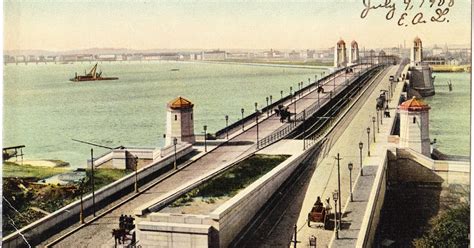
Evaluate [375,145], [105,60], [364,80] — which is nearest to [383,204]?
[375,145]

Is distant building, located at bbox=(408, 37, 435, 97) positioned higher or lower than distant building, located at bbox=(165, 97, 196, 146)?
higher

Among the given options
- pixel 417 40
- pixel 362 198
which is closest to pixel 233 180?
pixel 362 198

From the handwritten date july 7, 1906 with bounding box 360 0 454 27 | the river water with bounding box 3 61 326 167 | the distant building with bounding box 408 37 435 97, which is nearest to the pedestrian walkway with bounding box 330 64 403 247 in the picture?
the distant building with bounding box 408 37 435 97

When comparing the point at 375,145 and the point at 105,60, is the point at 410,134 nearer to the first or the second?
the point at 375,145

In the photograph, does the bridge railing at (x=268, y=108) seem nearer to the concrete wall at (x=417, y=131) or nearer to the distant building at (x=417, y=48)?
the concrete wall at (x=417, y=131)

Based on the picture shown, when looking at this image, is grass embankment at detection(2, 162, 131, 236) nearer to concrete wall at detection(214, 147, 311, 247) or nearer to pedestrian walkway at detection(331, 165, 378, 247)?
concrete wall at detection(214, 147, 311, 247)

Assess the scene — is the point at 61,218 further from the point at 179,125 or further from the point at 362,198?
the point at 362,198

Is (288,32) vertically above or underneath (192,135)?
above
